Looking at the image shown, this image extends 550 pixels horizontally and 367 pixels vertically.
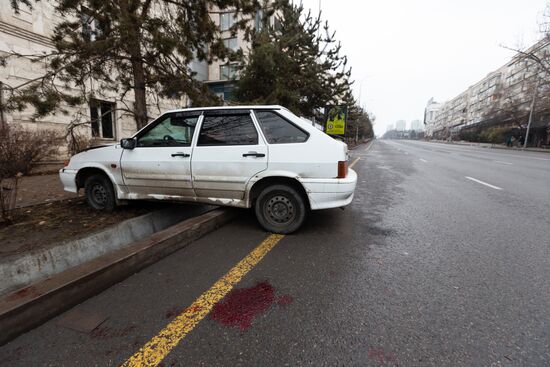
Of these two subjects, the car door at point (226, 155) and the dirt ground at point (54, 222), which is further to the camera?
the car door at point (226, 155)

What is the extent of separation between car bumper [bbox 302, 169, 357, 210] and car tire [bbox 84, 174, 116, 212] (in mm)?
3034

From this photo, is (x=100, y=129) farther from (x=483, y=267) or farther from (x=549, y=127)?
(x=549, y=127)

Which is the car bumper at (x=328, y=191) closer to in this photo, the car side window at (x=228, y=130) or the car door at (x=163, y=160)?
the car side window at (x=228, y=130)

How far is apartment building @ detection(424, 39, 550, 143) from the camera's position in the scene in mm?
37906

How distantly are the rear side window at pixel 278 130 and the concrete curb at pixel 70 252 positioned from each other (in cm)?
208

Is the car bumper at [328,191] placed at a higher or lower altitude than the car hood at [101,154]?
lower

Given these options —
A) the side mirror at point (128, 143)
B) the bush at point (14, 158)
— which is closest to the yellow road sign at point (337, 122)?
the side mirror at point (128, 143)

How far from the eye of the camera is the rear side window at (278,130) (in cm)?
337

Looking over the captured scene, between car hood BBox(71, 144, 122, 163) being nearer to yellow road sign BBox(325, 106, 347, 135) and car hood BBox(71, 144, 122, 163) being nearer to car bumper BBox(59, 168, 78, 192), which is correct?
car bumper BBox(59, 168, 78, 192)

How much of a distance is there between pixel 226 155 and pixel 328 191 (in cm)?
143

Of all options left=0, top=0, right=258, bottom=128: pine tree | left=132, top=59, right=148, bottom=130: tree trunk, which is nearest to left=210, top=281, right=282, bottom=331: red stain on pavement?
left=0, top=0, right=258, bottom=128: pine tree

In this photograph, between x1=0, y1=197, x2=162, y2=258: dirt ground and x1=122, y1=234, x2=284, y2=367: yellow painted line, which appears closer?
x1=122, y1=234, x2=284, y2=367: yellow painted line

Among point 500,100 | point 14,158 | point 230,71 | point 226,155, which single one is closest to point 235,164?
point 226,155

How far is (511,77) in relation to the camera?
69000 millimetres
